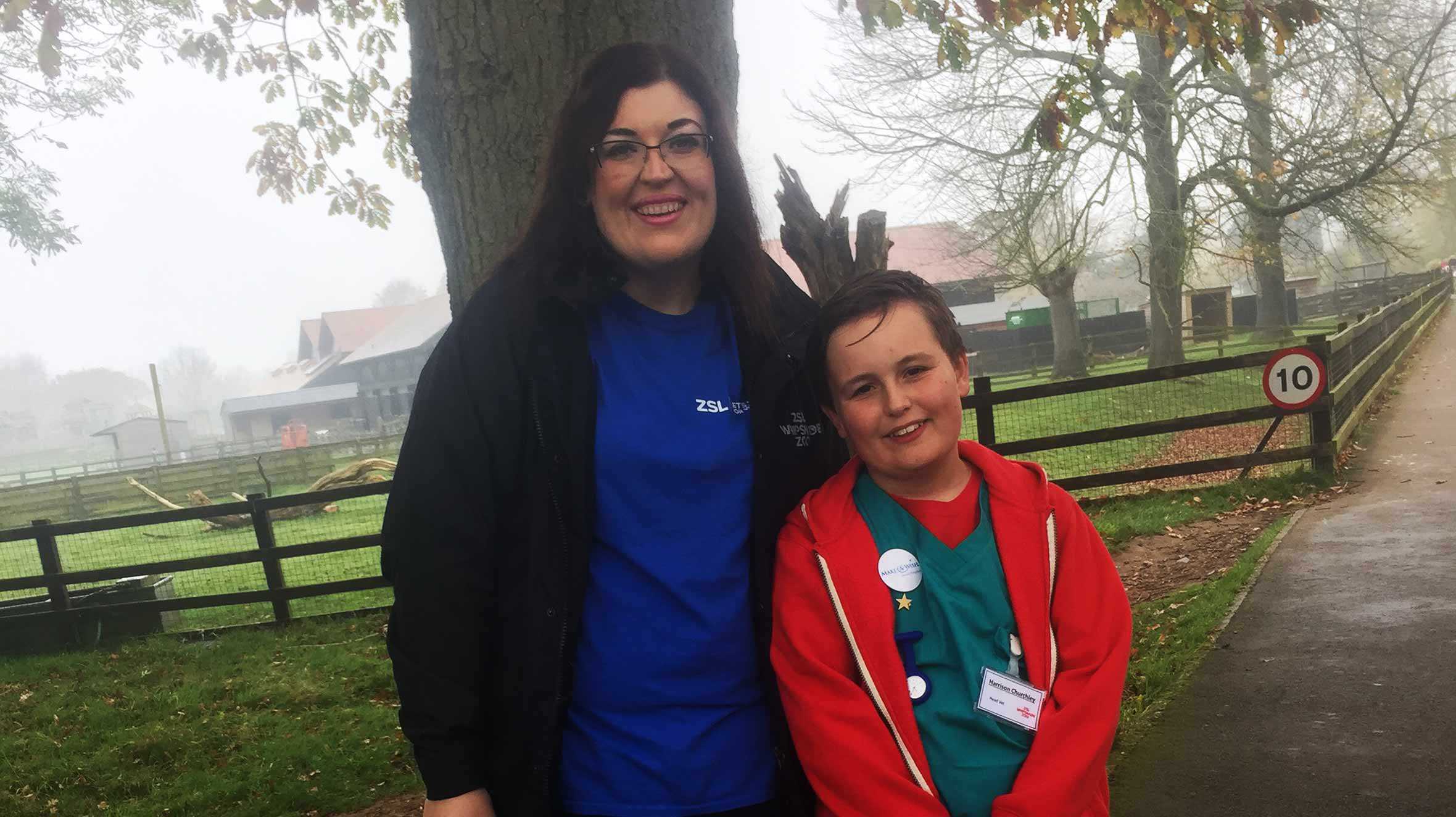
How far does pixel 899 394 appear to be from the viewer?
6.12ft

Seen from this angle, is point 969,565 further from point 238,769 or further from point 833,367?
point 238,769

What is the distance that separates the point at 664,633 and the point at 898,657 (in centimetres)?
41

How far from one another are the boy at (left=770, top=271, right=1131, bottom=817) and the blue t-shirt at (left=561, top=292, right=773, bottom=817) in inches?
4.2

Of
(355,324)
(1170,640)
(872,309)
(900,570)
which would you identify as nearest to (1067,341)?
(1170,640)

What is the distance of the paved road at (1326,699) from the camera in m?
3.20

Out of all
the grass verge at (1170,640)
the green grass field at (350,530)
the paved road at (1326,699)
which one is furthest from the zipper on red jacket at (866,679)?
the green grass field at (350,530)

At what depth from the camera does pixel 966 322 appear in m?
35.2

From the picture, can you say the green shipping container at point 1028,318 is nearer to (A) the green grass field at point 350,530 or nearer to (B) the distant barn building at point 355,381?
(A) the green grass field at point 350,530

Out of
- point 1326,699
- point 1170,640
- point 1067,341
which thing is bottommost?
point 1170,640

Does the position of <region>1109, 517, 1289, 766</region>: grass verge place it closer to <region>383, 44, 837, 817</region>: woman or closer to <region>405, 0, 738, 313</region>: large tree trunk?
<region>383, 44, 837, 817</region>: woman

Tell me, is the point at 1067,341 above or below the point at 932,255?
below

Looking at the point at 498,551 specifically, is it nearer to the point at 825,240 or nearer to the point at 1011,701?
the point at 1011,701

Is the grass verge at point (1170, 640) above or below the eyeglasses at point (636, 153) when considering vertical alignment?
below

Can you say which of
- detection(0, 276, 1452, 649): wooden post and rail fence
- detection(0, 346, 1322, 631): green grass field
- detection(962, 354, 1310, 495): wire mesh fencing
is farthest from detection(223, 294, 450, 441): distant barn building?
detection(0, 276, 1452, 649): wooden post and rail fence
